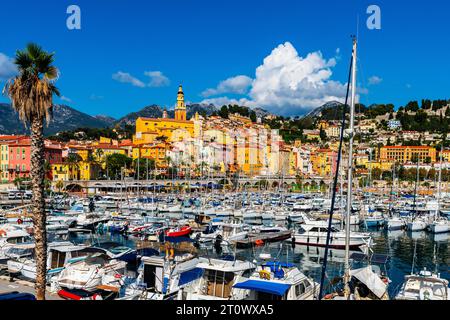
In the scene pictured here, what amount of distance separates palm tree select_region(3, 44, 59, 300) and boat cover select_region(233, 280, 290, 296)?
507cm

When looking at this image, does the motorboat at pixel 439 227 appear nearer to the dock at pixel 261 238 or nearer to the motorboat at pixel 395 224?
the motorboat at pixel 395 224

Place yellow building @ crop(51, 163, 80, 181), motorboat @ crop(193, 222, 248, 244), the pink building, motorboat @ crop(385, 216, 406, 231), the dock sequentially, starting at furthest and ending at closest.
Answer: yellow building @ crop(51, 163, 80, 181), the pink building, motorboat @ crop(385, 216, 406, 231), motorboat @ crop(193, 222, 248, 244), the dock

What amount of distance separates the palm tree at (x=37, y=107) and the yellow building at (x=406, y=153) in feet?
473

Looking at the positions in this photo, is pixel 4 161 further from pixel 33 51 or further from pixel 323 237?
pixel 33 51

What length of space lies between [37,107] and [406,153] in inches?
5891

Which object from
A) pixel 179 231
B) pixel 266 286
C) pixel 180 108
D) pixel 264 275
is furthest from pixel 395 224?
pixel 180 108

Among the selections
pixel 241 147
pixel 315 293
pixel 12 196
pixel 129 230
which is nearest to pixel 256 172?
pixel 241 147

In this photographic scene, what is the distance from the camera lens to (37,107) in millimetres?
11391

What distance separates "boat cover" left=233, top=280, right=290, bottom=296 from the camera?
1144cm

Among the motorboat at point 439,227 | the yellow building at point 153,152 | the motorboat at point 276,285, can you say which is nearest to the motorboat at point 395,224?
the motorboat at point 439,227

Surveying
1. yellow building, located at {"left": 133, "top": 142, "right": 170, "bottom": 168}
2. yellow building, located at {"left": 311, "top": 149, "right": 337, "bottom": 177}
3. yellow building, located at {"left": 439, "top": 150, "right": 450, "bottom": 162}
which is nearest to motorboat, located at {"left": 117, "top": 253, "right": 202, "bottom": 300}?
yellow building, located at {"left": 133, "top": 142, "right": 170, "bottom": 168}

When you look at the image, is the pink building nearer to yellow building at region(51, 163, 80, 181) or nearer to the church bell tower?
yellow building at region(51, 163, 80, 181)

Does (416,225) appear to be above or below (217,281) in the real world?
below
